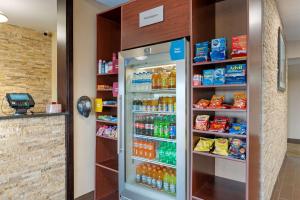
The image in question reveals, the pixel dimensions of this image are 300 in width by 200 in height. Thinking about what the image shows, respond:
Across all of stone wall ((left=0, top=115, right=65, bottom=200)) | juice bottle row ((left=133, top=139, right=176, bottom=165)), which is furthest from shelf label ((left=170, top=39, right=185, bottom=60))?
stone wall ((left=0, top=115, right=65, bottom=200))

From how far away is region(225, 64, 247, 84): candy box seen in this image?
4.90ft

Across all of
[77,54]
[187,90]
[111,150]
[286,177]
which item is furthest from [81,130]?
[286,177]

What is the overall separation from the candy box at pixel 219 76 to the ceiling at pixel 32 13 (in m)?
2.70

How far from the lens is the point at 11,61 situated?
4062 millimetres

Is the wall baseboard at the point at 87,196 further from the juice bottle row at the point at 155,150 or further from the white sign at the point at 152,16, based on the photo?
the white sign at the point at 152,16

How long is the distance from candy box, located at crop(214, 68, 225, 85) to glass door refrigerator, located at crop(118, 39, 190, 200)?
0.38 meters

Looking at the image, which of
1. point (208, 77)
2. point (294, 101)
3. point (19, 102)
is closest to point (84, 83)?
point (19, 102)

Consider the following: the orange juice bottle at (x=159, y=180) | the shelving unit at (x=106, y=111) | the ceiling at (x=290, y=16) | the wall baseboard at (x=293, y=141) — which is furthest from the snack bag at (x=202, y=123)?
the wall baseboard at (x=293, y=141)

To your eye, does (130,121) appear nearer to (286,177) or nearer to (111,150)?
(111,150)

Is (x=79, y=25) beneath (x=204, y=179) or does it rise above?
above

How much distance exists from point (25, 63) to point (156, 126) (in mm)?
3671

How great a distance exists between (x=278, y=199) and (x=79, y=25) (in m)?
3.38

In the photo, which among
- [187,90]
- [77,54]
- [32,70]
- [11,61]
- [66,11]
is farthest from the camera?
[32,70]

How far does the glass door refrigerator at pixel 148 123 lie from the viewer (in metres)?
1.95
